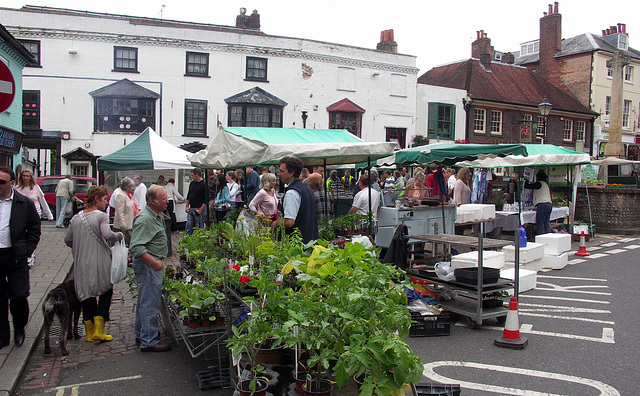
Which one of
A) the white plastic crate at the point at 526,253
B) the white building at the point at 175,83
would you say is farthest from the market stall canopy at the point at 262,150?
the white building at the point at 175,83

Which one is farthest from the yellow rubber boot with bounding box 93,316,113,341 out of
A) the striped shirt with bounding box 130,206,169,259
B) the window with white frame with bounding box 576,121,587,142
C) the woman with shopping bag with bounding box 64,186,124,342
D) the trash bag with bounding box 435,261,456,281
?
the window with white frame with bounding box 576,121,587,142

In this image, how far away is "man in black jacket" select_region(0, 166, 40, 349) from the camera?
5.12 m

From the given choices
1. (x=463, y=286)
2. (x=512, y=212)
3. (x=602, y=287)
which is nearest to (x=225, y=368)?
(x=463, y=286)

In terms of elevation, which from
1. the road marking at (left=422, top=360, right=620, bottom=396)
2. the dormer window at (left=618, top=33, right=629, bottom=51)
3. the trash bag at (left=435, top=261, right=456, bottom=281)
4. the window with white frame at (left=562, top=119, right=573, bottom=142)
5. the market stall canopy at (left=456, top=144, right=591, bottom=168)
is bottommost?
the road marking at (left=422, top=360, right=620, bottom=396)

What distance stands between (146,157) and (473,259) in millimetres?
8401

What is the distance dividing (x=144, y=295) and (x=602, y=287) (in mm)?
7818

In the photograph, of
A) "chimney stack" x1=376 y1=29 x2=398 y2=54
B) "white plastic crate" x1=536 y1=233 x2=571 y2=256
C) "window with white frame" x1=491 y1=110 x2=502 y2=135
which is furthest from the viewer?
"window with white frame" x1=491 y1=110 x2=502 y2=135

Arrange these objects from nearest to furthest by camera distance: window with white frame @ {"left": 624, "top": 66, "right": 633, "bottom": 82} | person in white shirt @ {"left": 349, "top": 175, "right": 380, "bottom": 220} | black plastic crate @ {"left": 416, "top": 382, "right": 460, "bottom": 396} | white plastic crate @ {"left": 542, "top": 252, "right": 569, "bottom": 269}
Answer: black plastic crate @ {"left": 416, "top": 382, "right": 460, "bottom": 396}, person in white shirt @ {"left": 349, "top": 175, "right": 380, "bottom": 220}, white plastic crate @ {"left": 542, "top": 252, "right": 569, "bottom": 269}, window with white frame @ {"left": 624, "top": 66, "right": 633, "bottom": 82}

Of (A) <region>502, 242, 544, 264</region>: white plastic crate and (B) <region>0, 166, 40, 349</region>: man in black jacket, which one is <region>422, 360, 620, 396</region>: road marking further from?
(A) <region>502, 242, 544, 264</region>: white plastic crate

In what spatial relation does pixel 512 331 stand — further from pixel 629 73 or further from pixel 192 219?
pixel 629 73

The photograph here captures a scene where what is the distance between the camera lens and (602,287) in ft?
28.3

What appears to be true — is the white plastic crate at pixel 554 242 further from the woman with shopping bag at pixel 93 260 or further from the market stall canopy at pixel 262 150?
the woman with shopping bag at pixel 93 260

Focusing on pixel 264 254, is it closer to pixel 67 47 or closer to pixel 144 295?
pixel 144 295

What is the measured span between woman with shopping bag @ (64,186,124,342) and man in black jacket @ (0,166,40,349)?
487mm
